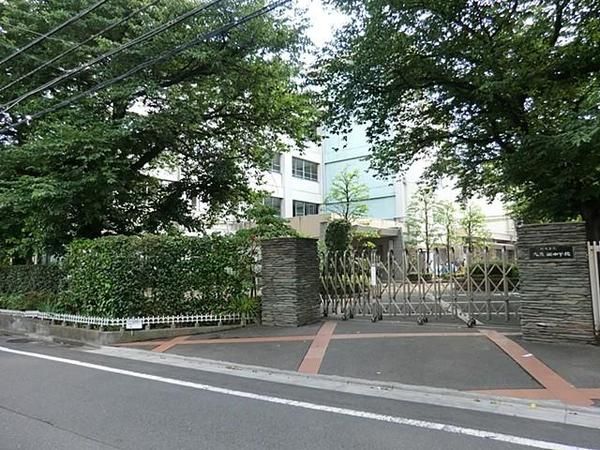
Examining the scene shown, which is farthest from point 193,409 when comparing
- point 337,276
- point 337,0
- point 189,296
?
point 337,0

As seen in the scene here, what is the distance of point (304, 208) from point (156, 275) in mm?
31234

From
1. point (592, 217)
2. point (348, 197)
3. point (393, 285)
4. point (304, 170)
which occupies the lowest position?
point (393, 285)

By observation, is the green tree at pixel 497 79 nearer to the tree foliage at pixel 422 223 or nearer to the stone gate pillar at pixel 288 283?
the stone gate pillar at pixel 288 283

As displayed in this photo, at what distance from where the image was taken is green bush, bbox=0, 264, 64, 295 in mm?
15805

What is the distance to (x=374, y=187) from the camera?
140 ft

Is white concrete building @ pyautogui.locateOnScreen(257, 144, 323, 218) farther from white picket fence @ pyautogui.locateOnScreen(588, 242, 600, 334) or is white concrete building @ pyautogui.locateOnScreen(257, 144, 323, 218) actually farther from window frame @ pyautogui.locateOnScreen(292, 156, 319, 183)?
white picket fence @ pyautogui.locateOnScreen(588, 242, 600, 334)

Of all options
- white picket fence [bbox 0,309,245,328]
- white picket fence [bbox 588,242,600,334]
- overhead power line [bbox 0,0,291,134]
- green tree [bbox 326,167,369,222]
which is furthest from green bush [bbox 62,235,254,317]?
green tree [bbox 326,167,369,222]

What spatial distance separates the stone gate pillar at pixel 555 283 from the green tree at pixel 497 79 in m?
1.77

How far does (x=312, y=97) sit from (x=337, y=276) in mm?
5190

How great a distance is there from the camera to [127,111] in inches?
577

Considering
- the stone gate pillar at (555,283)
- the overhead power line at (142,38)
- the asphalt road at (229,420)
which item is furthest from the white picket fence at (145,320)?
the stone gate pillar at (555,283)

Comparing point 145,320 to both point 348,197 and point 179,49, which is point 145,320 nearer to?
point 179,49

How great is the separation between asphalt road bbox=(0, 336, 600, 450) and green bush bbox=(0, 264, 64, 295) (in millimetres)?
9086

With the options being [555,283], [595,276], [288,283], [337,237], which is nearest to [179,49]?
[288,283]
